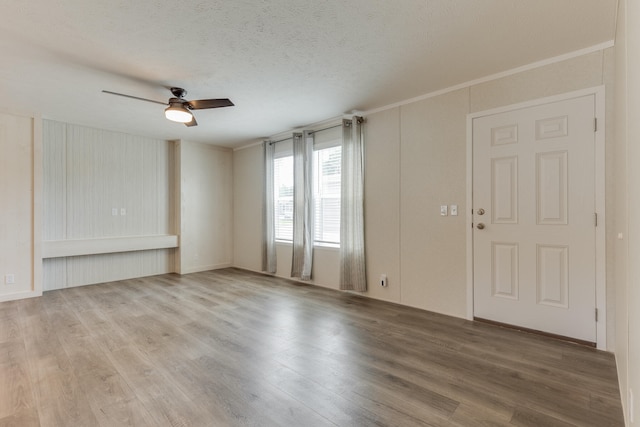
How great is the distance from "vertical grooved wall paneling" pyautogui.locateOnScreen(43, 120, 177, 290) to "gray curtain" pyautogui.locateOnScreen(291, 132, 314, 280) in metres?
2.77

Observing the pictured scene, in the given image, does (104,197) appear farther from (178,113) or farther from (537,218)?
(537,218)

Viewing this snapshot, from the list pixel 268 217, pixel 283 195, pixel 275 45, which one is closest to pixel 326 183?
pixel 283 195

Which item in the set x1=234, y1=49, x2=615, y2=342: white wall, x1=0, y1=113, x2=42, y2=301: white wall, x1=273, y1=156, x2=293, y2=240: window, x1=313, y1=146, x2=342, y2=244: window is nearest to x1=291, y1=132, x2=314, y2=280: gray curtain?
x1=313, y1=146, x2=342, y2=244: window

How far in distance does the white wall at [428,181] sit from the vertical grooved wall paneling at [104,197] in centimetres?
426

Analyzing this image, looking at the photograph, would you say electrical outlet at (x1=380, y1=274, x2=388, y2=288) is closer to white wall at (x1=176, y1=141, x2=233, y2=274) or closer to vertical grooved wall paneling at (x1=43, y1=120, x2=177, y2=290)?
white wall at (x1=176, y1=141, x2=233, y2=274)

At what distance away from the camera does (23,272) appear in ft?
14.2

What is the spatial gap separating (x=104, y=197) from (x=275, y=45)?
4.52m

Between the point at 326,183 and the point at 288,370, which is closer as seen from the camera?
the point at 288,370

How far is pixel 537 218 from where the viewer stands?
116 inches

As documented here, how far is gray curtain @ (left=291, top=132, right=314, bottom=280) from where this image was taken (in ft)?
16.5

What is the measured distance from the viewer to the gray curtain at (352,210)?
14.2 ft

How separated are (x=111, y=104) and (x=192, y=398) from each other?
387 centimetres

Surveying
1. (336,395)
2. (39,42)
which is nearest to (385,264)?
(336,395)

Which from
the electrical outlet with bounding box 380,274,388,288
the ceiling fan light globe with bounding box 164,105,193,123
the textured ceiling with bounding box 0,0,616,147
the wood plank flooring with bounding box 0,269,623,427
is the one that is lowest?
the wood plank flooring with bounding box 0,269,623,427
